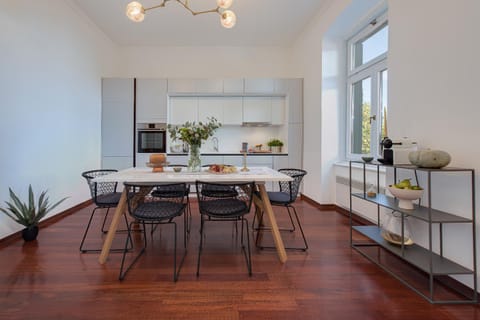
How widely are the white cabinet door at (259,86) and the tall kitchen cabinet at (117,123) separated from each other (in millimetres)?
2298

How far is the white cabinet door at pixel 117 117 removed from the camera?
4.65 metres

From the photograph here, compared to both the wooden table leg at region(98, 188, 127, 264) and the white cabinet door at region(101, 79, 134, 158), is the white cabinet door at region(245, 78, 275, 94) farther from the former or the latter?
the wooden table leg at region(98, 188, 127, 264)

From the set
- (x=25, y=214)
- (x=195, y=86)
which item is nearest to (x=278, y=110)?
(x=195, y=86)

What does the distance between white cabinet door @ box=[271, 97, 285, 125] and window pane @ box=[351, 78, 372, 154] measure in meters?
1.52

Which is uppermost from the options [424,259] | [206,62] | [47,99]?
[206,62]

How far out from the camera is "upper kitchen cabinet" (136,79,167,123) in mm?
4773

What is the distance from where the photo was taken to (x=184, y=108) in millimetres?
5031

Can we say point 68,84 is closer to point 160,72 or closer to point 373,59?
point 160,72

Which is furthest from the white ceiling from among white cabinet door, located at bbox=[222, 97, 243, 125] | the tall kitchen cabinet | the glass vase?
the glass vase

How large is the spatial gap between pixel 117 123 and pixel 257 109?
2.81 m

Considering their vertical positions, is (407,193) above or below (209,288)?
above

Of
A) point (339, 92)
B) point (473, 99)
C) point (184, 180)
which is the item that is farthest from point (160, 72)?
point (473, 99)

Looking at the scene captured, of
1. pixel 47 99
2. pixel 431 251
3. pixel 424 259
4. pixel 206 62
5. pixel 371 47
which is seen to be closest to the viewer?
pixel 431 251

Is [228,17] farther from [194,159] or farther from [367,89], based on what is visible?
[367,89]
